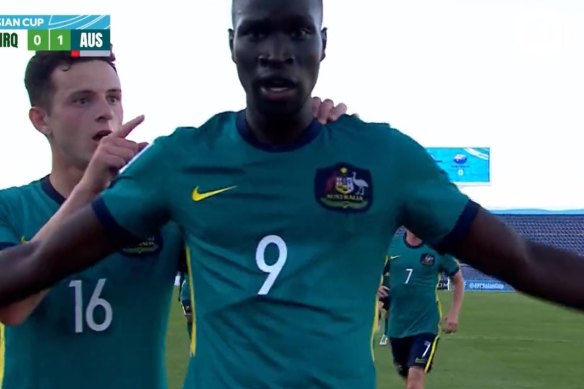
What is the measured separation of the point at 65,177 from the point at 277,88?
1.38 metres

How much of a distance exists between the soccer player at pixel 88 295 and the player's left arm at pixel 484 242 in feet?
3.70

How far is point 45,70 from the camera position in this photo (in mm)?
3748

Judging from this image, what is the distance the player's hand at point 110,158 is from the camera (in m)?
3.11

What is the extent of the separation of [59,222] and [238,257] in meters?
0.53

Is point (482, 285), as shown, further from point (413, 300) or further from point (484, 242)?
point (484, 242)

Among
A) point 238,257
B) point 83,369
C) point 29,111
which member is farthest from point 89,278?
point 238,257

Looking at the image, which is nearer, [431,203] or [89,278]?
[431,203]

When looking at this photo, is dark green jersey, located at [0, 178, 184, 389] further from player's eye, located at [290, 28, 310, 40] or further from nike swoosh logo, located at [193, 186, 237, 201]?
player's eye, located at [290, 28, 310, 40]

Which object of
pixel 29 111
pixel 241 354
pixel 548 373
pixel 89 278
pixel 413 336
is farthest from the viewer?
pixel 548 373

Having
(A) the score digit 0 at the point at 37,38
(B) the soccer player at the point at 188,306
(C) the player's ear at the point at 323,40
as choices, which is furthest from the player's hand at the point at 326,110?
(A) the score digit 0 at the point at 37,38

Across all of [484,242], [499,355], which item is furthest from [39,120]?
[499,355]

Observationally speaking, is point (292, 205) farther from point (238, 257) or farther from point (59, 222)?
point (59, 222)

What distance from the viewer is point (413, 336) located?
12750mm

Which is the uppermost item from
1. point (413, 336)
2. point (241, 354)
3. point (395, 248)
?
point (241, 354)
